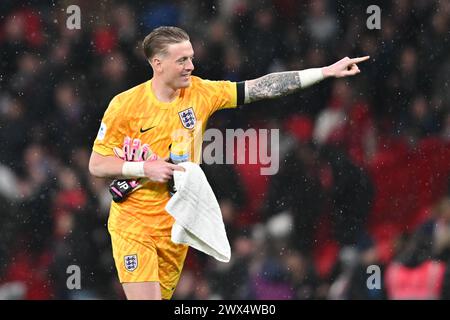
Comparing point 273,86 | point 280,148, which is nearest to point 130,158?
point 273,86

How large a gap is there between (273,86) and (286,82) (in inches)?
2.8

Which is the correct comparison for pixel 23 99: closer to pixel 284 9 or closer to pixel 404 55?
pixel 284 9

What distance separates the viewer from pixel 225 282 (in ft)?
25.5

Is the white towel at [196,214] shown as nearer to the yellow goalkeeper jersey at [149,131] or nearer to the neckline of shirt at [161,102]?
the yellow goalkeeper jersey at [149,131]

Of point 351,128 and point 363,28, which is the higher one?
point 363,28

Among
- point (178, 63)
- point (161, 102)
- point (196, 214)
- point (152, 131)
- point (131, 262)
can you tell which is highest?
point (178, 63)

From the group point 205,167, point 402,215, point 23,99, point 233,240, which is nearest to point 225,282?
point 233,240

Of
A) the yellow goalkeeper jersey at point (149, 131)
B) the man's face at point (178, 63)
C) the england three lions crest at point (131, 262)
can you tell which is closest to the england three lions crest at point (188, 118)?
the yellow goalkeeper jersey at point (149, 131)

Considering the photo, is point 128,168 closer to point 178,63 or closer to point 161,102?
point 161,102

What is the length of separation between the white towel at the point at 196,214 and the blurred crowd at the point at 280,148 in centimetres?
184

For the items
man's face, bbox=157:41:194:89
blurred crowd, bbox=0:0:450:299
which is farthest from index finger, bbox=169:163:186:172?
blurred crowd, bbox=0:0:450:299

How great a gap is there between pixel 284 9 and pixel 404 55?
0.85m

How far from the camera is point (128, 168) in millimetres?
5777

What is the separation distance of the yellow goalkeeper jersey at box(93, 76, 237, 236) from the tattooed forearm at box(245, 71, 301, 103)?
0.27 meters
